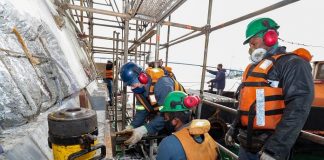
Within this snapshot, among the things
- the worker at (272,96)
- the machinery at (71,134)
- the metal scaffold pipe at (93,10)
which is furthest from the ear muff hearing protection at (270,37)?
the metal scaffold pipe at (93,10)

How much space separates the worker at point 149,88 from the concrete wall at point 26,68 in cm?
116

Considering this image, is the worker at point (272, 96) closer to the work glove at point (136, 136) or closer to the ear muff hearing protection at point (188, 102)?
the ear muff hearing protection at point (188, 102)

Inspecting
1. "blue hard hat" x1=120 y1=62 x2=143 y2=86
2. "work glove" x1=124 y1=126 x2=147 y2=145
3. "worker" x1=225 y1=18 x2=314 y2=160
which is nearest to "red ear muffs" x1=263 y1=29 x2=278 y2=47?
"worker" x1=225 y1=18 x2=314 y2=160

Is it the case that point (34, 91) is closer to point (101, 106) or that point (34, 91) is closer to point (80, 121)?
point (80, 121)

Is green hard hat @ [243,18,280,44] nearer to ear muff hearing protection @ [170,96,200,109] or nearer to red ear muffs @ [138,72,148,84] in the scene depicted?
ear muff hearing protection @ [170,96,200,109]

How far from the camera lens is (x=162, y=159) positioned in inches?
63.7

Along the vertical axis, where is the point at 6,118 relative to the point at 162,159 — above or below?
above

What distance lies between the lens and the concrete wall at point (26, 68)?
1.09 meters

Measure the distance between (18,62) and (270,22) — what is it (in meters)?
1.98

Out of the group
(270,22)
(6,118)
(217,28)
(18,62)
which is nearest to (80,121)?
(6,118)

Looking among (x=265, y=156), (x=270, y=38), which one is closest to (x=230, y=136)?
(x=265, y=156)

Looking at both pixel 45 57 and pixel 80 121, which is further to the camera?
pixel 45 57

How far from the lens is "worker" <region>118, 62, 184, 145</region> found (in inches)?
104

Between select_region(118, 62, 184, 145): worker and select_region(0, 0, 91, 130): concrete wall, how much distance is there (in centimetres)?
116
